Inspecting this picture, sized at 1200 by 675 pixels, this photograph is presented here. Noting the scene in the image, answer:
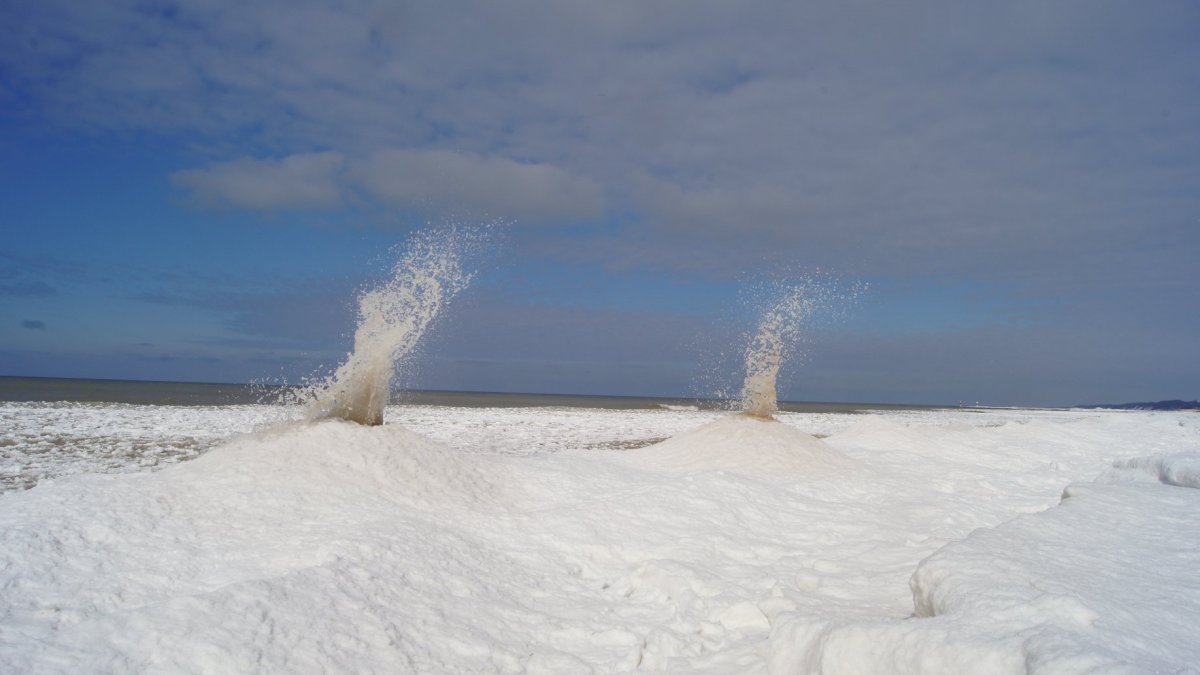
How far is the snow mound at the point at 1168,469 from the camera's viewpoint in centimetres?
589

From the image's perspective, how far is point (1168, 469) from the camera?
20.6 ft

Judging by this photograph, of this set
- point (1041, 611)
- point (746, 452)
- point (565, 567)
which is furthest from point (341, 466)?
point (1041, 611)

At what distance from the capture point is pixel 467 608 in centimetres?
475

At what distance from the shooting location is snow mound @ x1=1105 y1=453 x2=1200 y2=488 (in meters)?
5.89

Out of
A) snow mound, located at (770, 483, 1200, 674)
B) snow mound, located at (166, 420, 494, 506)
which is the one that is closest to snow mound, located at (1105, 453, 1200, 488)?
snow mound, located at (770, 483, 1200, 674)

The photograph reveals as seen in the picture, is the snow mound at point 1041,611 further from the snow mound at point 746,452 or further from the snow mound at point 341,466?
the snow mound at point 746,452

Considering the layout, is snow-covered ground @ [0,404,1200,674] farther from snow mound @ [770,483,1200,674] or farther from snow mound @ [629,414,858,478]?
snow mound @ [629,414,858,478]

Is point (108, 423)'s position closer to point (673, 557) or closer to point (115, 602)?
point (115, 602)

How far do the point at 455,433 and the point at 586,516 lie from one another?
487 inches

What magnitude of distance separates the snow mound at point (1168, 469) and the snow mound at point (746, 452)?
393 cm

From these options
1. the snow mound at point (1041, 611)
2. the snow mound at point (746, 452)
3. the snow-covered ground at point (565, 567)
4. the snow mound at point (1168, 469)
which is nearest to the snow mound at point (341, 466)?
the snow-covered ground at point (565, 567)

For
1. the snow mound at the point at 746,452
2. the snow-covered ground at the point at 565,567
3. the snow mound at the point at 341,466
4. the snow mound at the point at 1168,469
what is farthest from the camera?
the snow mound at the point at 746,452

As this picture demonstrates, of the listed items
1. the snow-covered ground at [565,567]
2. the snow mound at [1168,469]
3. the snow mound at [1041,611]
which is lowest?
the snow-covered ground at [565,567]

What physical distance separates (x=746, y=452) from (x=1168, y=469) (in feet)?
17.2
